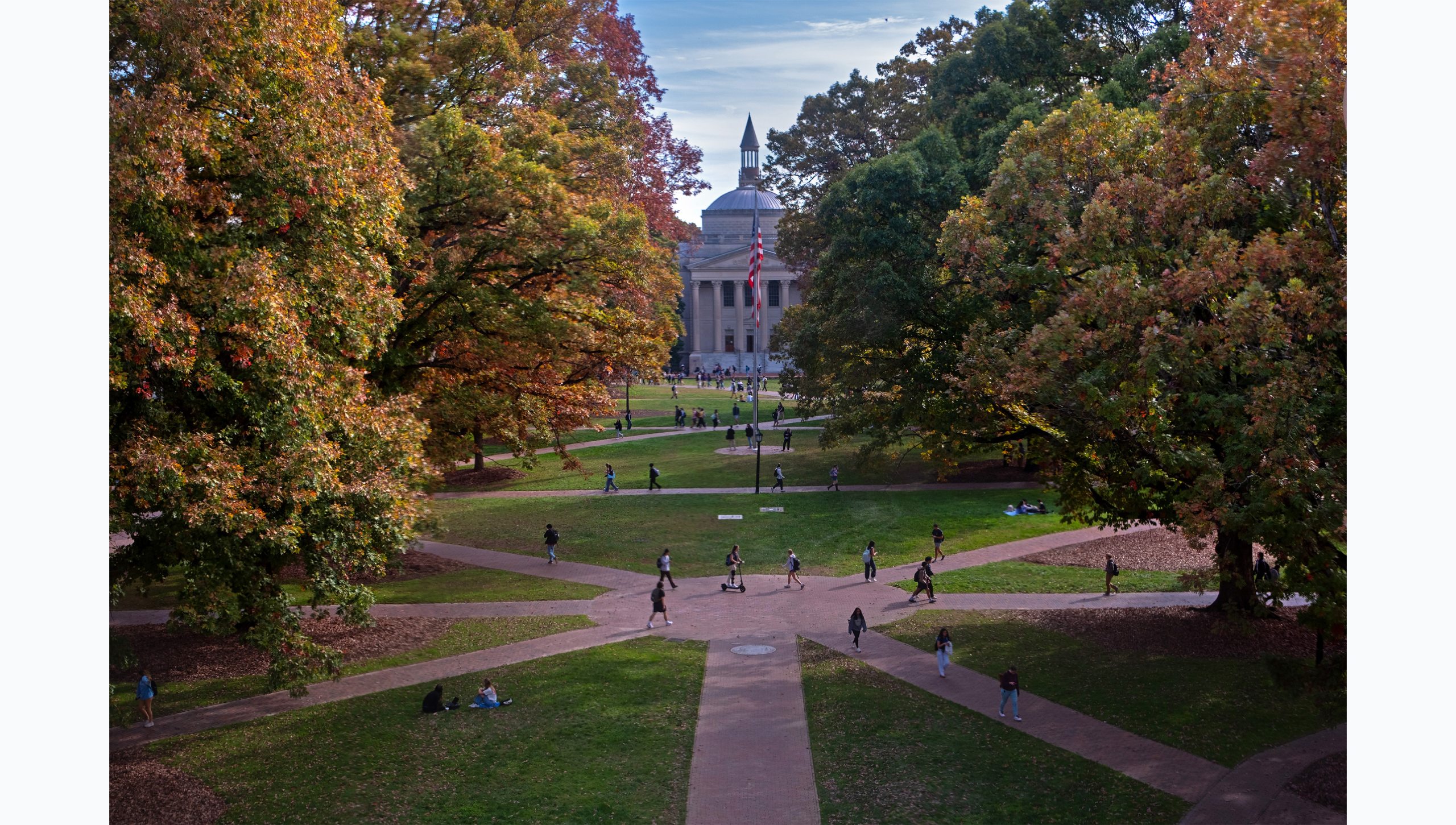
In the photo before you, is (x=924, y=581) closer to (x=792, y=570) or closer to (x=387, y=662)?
(x=792, y=570)

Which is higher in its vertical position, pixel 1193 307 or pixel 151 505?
pixel 1193 307

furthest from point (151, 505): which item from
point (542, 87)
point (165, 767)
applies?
point (542, 87)

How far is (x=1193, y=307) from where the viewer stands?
1412 centimetres

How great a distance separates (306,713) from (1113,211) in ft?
47.9

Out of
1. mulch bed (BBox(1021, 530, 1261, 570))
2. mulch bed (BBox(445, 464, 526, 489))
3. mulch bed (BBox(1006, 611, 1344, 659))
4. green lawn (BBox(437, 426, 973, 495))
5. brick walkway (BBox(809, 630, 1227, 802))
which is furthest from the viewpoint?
mulch bed (BBox(445, 464, 526, 489))

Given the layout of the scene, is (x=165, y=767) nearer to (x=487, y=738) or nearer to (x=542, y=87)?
(x=487, y=738)

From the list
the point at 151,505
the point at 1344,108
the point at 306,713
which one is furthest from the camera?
the point at 306,713

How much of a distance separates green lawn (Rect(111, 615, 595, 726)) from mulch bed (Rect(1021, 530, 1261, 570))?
519 inches

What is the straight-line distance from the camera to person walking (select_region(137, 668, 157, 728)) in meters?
15.7

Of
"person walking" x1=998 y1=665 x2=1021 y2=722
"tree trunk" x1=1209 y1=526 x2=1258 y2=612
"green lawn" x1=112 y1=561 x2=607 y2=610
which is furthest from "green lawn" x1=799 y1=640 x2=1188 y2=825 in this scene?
"green lawn" x1=112 y1=561 x2=607 y2=610

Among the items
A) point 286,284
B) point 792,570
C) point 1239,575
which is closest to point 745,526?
point 792,570

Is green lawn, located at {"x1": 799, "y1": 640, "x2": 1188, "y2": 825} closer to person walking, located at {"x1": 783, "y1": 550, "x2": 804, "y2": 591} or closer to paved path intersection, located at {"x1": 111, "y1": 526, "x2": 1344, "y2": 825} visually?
paved path intersection, located at {"x1": 111, "y1": 526, "x2": 1344, "y2": 825}

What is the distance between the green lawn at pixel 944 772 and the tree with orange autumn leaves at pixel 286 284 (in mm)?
7468

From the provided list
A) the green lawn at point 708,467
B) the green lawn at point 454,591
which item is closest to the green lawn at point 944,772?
the green lawn at point 454,591
